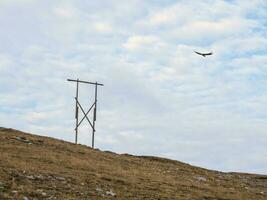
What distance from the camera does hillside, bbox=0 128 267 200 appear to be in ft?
72.3

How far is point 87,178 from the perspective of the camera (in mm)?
25312

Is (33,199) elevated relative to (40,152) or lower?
lower

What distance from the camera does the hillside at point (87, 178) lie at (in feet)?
72.3

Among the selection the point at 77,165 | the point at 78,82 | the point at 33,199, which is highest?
the point at 78,82

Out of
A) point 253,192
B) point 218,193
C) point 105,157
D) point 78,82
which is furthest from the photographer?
point 78,82

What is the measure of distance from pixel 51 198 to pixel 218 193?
1062 cm

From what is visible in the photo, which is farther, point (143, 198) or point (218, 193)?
point (218, 193)

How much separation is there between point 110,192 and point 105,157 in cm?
1187

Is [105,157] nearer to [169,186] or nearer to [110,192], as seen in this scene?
[169,186]

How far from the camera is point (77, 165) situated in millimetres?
28719

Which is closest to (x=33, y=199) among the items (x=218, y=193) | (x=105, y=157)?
(x=218, y=193)

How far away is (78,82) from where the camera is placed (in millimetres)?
41188

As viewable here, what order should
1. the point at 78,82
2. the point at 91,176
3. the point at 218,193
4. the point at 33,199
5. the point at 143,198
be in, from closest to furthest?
the point at 33,199 < the point at 143,198 < the point at 91,176 < the point at 218,193 < the point at 78,82

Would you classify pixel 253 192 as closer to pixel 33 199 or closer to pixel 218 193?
pixel 218 193
